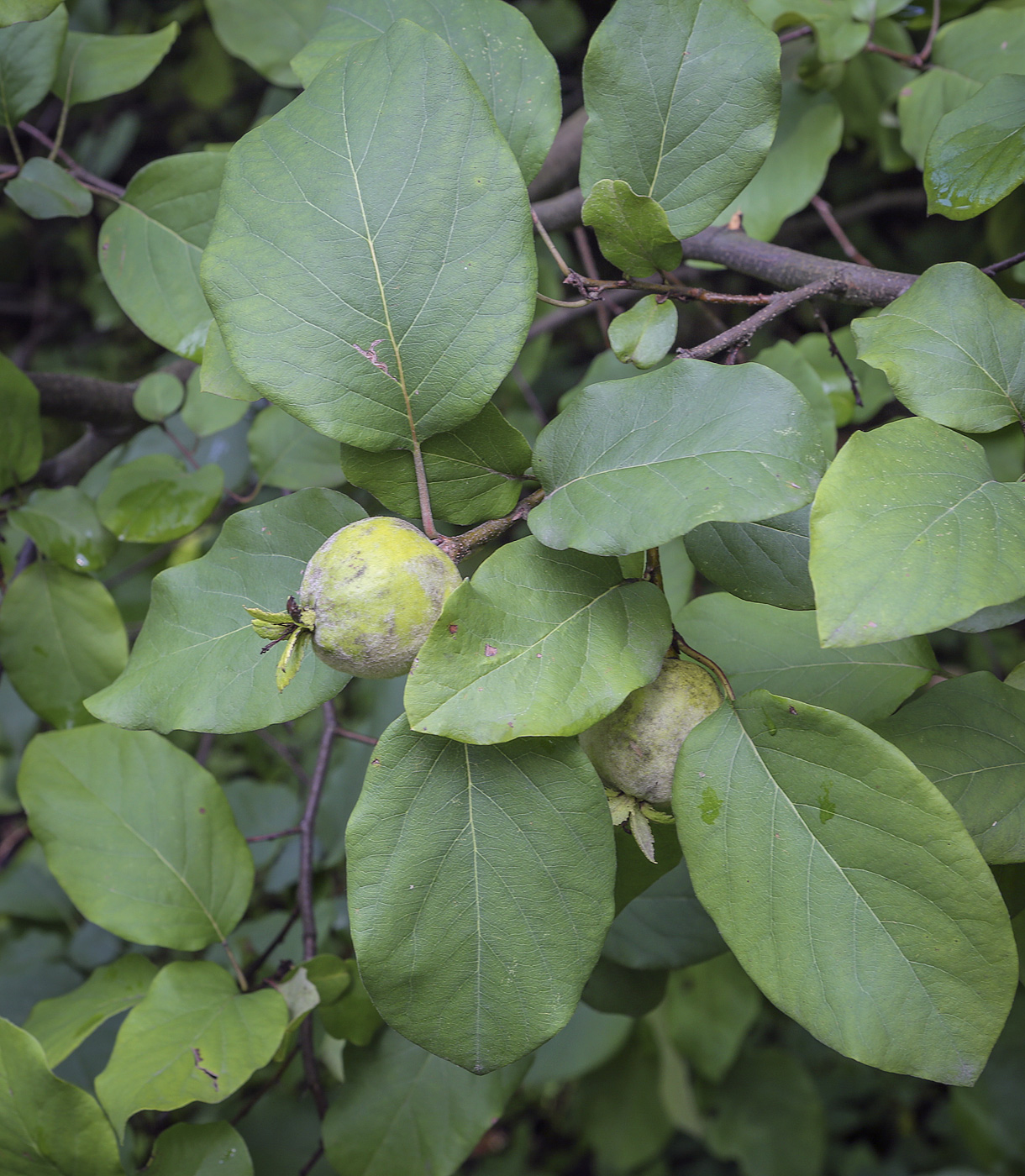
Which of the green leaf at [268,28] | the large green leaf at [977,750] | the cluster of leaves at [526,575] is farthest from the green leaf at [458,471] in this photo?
the green leaf at [268,28]

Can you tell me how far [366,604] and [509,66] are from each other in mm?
471

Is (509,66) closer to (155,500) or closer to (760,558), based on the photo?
(760,558)

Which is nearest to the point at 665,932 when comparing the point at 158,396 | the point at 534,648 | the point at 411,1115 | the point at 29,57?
the point at 411,1115

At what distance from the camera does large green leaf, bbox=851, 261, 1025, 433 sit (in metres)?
0.57

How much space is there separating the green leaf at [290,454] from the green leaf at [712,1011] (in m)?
1.03

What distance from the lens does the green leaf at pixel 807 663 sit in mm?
713

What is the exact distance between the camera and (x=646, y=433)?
533mm

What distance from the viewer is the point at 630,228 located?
62cm

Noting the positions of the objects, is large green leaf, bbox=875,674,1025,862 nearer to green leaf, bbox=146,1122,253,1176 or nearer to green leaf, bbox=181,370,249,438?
green leaf, bbox=146,1122,253,1176

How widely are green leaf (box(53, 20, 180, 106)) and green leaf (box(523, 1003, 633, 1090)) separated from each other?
1.53 meters

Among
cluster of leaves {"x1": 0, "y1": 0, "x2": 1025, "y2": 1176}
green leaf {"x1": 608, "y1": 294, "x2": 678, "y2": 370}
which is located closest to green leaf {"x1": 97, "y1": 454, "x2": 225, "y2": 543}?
cluster of leaves {"x1": 0, "y1": 0, "x2": 1025, "y2": 1176}

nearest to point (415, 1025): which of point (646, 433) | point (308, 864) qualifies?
point (646, 433)

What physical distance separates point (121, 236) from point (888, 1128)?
8.33 ft

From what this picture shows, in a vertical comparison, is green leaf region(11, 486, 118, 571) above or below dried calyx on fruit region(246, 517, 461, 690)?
below
